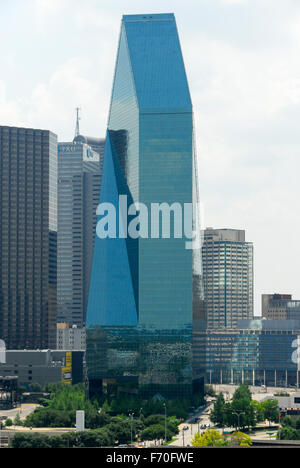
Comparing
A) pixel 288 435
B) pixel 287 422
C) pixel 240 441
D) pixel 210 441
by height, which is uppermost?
pixel 210 441

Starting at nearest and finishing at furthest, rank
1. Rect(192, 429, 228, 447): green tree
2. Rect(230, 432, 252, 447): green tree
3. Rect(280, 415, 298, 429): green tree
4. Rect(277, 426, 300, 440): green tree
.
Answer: Rect(192, 429, 228, 447): green tree < Rect(230, 432, 252, 447): green tree < Rect(277, 426, 300, 440): green tree < Rect(280, 415, 298, 429): green tree

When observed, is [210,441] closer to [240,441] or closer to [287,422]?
[240,441]

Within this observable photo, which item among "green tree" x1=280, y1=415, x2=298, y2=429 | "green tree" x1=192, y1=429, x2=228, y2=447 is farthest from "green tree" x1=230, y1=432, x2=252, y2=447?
"green tree" x1=280, y1=415, x2=298, y2=429

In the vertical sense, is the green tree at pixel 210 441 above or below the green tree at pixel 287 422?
above

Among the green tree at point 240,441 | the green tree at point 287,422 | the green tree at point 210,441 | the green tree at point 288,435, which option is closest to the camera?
the green tree at point 210,441

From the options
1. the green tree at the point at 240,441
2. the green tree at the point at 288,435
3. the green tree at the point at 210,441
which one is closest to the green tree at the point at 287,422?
the green tree at the point at 288,435

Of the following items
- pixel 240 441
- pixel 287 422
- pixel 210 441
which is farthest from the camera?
pixel 287 422

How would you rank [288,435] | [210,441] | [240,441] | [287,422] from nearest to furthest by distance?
1. [210,441]
2. [240,441]
3. [288,435]
4. [287,422]

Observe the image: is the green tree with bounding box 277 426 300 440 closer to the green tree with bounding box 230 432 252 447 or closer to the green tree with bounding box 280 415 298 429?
the green tree with bounding box 230 432 252 447

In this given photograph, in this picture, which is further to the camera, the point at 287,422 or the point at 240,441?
the point at 287,422

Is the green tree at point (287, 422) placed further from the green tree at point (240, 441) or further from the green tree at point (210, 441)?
the green tree at point (210, 441)

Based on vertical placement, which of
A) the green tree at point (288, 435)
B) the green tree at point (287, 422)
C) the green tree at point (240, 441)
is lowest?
the green tree at point (287, 422)

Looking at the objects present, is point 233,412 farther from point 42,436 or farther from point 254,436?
point 42,436

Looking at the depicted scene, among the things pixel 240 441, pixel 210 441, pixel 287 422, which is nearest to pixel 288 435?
pixel 240 441
